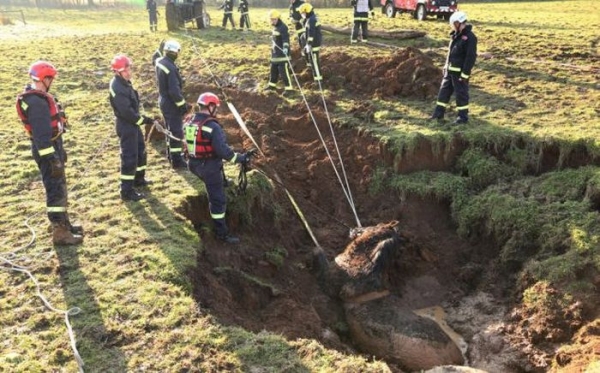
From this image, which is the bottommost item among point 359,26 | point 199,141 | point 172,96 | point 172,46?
point 199,141

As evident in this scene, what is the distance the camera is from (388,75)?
42.2 ft

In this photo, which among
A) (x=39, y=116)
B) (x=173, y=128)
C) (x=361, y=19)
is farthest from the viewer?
(x=361, y=19)

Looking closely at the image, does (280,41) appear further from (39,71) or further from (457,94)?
(39,71)

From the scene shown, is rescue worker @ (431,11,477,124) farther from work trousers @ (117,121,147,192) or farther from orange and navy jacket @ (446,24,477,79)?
work trousers @ (117,121,147,192)

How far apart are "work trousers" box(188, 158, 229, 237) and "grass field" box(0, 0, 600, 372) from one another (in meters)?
0.44

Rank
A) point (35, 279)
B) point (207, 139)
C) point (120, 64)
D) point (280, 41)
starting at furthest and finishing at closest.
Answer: point (280, 41), point (120, 64), point (207, 139), point (35, 279)

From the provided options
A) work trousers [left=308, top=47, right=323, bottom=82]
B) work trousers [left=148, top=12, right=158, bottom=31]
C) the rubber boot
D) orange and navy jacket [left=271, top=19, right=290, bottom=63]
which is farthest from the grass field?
work trousers [left=148, top=12, right=158, bottom=31]

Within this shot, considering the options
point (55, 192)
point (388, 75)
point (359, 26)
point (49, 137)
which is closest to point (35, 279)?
point (55, 192)

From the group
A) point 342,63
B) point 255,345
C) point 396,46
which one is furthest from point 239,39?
point 255,345

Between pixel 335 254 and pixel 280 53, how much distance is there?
6.83m

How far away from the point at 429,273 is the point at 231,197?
3433 mm

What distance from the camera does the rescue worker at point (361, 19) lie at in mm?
17589

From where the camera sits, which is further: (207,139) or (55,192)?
(207,139)

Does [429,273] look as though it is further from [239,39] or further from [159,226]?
[239,39]
